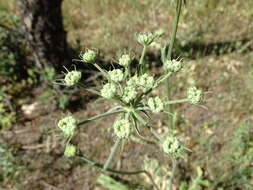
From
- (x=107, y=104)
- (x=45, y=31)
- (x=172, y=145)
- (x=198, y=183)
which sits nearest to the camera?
(x=172, y=145)

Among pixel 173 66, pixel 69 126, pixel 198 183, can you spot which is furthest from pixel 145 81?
pixel 198 183

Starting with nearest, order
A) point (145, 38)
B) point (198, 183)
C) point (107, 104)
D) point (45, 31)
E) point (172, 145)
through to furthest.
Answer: point (172, 145), point (145, 38), point (198, 183), point (45, 31), point (107, 104)

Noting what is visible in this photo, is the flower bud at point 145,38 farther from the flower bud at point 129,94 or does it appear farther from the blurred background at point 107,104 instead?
the blurred background at point 107,104

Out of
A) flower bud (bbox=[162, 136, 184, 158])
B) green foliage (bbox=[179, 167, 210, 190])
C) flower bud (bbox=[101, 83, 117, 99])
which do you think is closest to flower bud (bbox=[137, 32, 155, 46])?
flower bud (bbox=[101, 83, 117, 99])

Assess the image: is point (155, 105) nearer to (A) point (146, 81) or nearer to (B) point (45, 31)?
(A) point (146, 81)

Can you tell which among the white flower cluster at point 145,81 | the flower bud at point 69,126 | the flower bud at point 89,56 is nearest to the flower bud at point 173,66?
the white flower cluster at point 145,81

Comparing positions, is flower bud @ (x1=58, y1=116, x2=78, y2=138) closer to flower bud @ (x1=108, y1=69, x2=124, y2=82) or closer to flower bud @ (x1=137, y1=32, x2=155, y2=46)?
flower bud @ (x1=108, y1=69, x2=124, y2=82)
